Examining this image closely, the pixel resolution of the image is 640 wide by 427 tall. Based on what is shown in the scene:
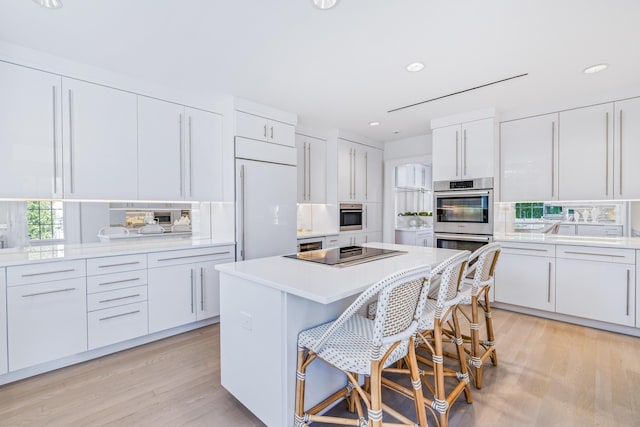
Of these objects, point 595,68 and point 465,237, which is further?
point 465,237

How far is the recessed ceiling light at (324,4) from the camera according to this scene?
1.71m

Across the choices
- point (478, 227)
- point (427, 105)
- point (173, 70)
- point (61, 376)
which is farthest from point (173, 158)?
point (478, 227)

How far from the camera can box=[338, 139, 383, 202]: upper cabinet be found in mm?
4555

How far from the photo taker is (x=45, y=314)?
2.17m

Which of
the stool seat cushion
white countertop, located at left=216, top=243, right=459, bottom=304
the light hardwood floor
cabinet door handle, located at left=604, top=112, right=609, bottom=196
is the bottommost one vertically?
the light hardwood floor

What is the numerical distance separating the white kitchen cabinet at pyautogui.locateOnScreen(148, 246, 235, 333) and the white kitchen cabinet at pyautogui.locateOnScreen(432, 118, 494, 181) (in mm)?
2850

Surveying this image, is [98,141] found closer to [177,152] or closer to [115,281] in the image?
[177,152]

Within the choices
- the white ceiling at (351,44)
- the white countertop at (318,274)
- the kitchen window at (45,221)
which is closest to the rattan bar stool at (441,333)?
the white countertop at (318,274)

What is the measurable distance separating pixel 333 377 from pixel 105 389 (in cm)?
156

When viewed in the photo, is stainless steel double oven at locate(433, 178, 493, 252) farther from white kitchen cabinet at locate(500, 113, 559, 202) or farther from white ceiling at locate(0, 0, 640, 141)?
white ceiling at locate(0, 0, 640, 141)

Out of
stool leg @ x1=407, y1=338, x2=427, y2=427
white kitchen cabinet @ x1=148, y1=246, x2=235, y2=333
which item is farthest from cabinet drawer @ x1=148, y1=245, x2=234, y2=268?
stool leg @ x1=407, y1=338, x2=427, y2=427

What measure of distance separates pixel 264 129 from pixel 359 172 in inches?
74.5

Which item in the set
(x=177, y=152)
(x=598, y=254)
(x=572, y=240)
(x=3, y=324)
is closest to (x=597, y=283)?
(x=598, y=254)

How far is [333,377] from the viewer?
68.4 inches
